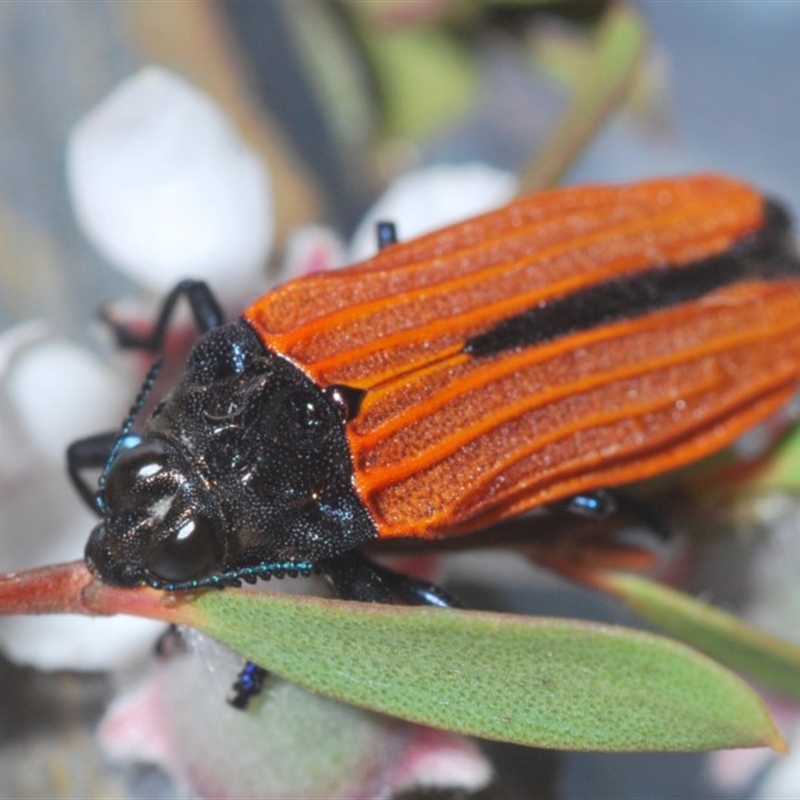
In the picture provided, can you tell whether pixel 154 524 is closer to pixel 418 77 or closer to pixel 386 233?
pixel 386 233

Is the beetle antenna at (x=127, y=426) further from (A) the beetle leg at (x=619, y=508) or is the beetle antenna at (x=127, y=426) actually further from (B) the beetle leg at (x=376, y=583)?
(A) the beetle leg at (x=619, y=508)

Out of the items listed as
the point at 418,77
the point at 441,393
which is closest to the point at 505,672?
the point at 441,393

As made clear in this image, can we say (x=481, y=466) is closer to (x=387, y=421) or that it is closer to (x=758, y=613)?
(x=387, y=421)

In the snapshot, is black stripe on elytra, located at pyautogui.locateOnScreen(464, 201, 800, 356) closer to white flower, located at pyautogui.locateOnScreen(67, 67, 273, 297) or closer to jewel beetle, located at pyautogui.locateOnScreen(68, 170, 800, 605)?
jewel beetle, located at pyautogui.locateOnScreen(68, 170, 800, 605)

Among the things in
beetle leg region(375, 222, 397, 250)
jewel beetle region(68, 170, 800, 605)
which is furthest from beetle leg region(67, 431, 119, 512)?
beetle leg region(375, 222, 397, 250)

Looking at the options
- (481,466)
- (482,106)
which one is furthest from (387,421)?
(482,106)

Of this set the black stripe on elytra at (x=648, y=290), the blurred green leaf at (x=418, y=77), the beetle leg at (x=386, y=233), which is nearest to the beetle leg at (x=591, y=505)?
the black stripe on elytra at (x=648, y=290)
